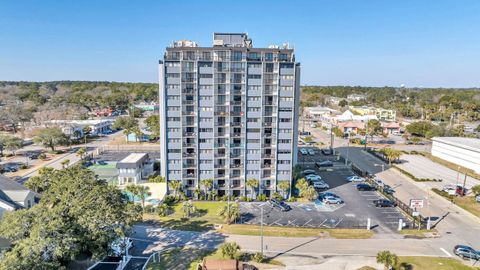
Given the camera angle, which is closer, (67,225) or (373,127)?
(67,225)

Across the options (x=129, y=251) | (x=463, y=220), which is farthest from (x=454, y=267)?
(x=129, y=251)

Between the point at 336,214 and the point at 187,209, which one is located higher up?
the point at 187,209

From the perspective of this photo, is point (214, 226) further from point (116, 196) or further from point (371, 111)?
point (371, 111)

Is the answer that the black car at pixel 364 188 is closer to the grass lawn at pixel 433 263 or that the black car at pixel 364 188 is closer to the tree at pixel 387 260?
the grass lawn at pixel 433 263

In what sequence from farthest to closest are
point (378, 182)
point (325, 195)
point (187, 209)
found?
point (378, 182) < point (325, 195) < point (187, 209)

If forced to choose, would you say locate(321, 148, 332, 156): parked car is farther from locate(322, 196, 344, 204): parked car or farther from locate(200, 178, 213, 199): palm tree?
locate(200, 178, 213, 199): palm tree

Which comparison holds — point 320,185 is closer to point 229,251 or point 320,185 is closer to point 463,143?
point 229,251

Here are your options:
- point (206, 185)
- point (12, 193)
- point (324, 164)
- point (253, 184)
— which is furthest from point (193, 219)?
point (324, 164)
